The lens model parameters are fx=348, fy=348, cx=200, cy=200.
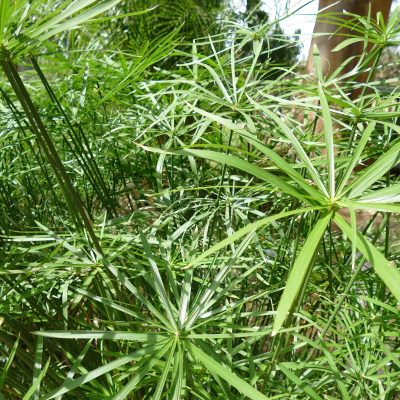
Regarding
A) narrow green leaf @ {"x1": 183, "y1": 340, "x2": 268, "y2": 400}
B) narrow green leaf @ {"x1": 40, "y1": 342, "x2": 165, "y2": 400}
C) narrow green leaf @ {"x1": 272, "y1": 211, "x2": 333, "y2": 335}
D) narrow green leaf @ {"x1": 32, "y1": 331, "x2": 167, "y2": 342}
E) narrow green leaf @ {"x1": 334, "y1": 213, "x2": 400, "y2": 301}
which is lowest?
narrow green leaf @ {"x1": 183, "y1": 340, "x2": 268, "y2": 400}

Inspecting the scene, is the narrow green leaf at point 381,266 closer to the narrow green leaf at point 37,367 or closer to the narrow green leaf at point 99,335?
the narrow green leaf at point 99,335

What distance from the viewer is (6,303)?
0.66 metres

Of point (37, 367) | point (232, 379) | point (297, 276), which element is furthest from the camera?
point (37, 367)

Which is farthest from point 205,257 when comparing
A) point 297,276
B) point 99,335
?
point 297,276

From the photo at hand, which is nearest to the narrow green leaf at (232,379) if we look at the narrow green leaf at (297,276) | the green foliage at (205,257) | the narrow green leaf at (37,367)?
the green foliage at (205,257)

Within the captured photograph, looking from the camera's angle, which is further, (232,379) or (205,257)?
(205,257)

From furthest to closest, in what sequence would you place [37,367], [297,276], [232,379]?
[37,367] → [232,379] → [297,276]

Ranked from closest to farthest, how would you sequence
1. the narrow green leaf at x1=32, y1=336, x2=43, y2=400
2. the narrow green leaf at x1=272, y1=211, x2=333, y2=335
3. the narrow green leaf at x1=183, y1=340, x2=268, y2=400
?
the narrow green leaf at x1=272, y1=211, x2=333, y2=335, the narrow green leaf at x1=183, y1=340, x2=268, y2=400, the narrow green leaf at x1=32, y1=336, x2=43, y2=400

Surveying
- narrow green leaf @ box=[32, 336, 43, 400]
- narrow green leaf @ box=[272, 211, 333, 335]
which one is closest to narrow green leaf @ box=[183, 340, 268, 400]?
narrow green leaf @ box=[272, 211, 333, 335]

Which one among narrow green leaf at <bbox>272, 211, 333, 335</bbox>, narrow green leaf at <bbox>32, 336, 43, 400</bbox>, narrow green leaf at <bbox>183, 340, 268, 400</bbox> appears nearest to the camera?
narrow green leaf at <bbox>272, 211, 333, 335</bbox>

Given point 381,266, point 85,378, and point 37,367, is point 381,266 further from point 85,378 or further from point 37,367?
point 37,367

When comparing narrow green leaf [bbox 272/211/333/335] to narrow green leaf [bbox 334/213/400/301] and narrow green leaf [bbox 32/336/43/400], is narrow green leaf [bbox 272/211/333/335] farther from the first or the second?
narrow green leaf [bbox 32/336/43/400]

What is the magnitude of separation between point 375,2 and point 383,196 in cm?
189

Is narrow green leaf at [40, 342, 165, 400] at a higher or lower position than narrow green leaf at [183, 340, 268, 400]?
higher
